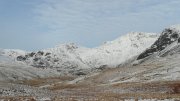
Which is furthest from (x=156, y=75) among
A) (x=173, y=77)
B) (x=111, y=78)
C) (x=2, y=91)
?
(x=2, y=91)

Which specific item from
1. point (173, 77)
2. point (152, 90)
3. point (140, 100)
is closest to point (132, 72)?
point (173, 77)

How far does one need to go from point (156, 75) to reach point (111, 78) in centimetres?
2573

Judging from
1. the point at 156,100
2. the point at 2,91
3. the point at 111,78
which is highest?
the point at 111,78

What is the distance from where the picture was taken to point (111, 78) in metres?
160

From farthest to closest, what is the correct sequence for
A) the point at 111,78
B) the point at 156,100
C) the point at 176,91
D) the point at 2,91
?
the point at 111,78 → the point at 176,91 → the point at 2,91 → the point at 156,100

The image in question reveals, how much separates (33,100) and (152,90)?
3970 centimetres

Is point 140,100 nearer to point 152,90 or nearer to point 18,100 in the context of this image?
point 18,100

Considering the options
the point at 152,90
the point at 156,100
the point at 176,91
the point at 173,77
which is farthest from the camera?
the point at 173,77

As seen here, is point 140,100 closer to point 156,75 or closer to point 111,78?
point 156,75

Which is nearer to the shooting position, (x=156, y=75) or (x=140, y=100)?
(x=140, y=100)

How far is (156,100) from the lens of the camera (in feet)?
144

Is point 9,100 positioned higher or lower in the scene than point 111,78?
lower

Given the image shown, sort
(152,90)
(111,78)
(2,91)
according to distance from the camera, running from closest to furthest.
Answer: (2,91) → (152,90) → (111,78)

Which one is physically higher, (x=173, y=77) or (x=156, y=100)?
(x=173, y=77)
